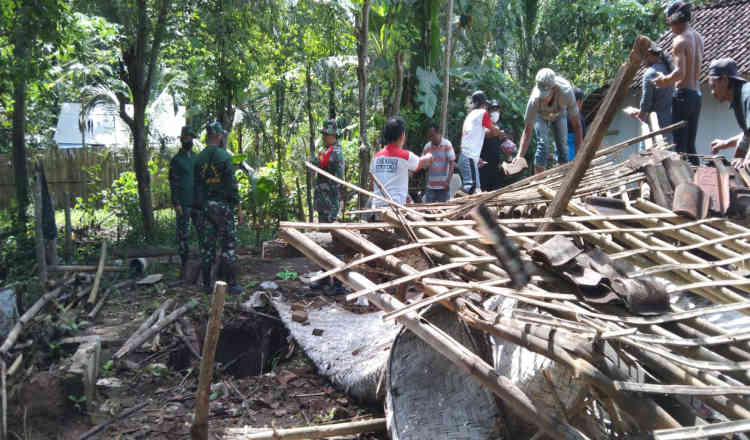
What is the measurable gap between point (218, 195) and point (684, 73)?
5.36 meters

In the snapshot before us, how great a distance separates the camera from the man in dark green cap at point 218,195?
6.80 meters

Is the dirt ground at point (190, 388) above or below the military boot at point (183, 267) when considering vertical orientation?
below

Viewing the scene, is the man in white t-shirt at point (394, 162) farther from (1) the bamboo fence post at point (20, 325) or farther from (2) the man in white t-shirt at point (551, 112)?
(1) the bamboo fence post at point (20, 325)

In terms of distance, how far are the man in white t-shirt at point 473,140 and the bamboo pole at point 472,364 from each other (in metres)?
4.73

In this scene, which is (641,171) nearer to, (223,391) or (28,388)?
(223,391)

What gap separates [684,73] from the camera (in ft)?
17.2

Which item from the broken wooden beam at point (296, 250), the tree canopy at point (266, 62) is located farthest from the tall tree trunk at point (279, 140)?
the broken wooden beam at point (296, 250)

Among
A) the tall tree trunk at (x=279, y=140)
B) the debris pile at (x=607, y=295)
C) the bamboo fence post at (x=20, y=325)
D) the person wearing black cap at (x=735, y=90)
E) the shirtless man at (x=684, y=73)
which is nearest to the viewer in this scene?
the debris pile at (x=607, y=295)

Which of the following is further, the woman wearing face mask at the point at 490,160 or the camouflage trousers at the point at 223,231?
the woman wearing face mask at the point at 490,160

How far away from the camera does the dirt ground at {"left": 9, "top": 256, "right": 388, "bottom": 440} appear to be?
168 inches

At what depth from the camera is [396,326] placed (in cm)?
500

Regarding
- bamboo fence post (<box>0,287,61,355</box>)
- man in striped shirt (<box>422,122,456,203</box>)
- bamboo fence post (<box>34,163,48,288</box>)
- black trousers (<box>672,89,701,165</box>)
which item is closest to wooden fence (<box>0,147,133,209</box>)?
bamboo fence post (<box>34,163,48,288</box>)

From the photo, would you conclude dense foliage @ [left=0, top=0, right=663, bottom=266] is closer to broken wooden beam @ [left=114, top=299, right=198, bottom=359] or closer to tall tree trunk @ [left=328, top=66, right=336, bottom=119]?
tall tree trunk @ [left=328, top=66, right=336, bottom=119]

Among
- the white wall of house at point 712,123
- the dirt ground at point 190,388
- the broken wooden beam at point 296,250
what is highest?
the white wall of house at point 712,123
